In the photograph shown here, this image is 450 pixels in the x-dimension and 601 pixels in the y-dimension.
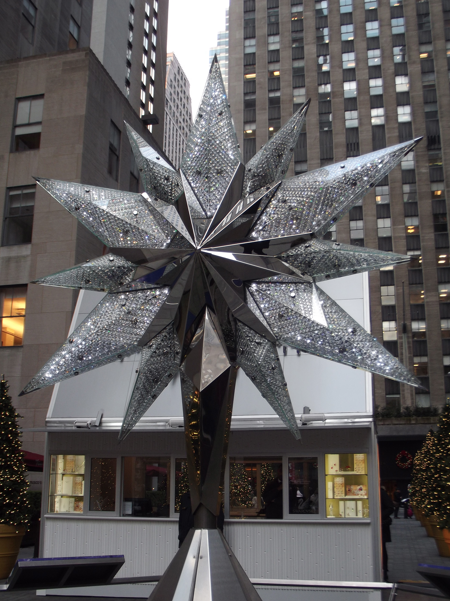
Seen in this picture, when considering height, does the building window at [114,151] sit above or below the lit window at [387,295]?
below

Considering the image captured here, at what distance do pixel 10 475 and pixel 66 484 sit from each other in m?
1.14

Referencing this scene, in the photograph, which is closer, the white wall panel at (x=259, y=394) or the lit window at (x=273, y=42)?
the white wall panel at (x=259, y=394)

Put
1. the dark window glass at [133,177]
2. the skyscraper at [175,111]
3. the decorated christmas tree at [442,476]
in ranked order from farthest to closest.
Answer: the skyscraper at [175,111], the dark window glass at [133,177], the decorated christmas tree at [442,476]

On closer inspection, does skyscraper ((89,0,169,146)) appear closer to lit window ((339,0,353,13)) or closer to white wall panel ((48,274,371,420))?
lit window ((339,0,353,13))

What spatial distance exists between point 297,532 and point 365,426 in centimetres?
235

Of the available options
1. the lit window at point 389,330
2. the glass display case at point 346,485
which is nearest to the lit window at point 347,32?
the lit window at point 389,330

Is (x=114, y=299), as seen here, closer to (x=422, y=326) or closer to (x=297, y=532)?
(x=297, y=532)

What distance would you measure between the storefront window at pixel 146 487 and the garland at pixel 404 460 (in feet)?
126

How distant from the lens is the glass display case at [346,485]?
11047 millimetres

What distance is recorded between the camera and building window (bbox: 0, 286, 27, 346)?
72.1 ft

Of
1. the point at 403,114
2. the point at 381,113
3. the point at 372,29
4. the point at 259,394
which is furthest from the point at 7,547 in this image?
the point at 372,29

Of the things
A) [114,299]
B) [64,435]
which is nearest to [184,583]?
[114,299]

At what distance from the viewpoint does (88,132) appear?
23.3 metres

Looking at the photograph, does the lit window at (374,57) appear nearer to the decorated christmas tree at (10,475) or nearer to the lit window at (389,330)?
the lit window at (389,330)
